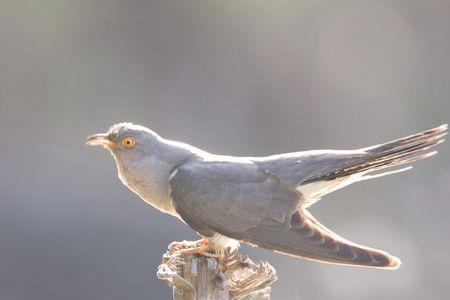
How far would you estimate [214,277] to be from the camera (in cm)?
349

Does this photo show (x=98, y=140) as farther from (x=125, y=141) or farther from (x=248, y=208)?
(x=248, y=208)

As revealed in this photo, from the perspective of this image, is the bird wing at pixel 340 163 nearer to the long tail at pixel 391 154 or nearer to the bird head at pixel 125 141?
the long tail at pixel 391 154

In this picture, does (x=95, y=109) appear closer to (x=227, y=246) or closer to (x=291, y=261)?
(x=291, y=261)

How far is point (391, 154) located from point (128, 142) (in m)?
1.41

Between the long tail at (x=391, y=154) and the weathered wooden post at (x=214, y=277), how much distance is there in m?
0.84

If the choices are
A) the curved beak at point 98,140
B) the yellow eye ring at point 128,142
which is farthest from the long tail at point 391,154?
the curved beak at point 98,140

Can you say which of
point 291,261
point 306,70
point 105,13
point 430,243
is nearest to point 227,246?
point 291,261

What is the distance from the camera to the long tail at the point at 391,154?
4.14 meters

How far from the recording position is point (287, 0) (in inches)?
478

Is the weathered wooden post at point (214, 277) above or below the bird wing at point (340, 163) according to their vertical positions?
below

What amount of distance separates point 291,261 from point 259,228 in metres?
4.16

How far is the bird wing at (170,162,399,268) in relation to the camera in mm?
3916

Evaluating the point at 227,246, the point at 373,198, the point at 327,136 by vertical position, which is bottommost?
the point at 227,246

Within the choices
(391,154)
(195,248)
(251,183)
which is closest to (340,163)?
(391,154)
